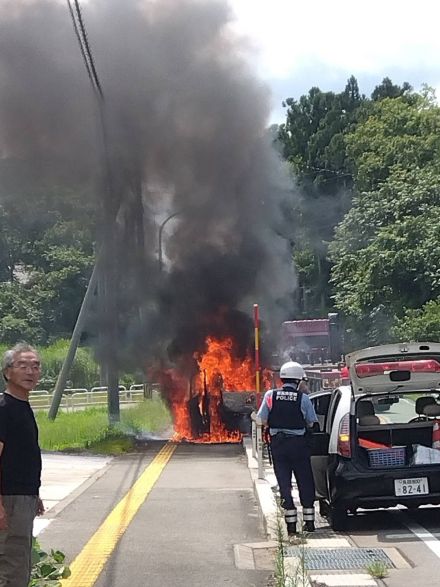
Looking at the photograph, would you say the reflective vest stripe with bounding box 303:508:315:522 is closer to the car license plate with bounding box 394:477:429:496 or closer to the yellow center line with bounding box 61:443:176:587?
the car license plate with bounding box 394:477:429:496

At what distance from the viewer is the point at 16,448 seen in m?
5.07

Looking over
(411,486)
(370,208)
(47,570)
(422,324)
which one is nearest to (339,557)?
(411,486)

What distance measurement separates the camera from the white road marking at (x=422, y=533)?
794cm

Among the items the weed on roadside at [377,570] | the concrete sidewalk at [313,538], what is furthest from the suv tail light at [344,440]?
the weed on roadside at [377,570]

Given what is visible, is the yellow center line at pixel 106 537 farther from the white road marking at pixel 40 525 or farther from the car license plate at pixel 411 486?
the car license plate at pixel 411 486

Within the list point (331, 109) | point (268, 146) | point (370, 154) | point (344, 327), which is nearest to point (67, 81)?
point (268, 146)

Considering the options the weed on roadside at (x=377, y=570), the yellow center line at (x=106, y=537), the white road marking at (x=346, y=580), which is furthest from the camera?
the yellow center line at (x=106, y=537)

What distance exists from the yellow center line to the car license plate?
98.6 inches

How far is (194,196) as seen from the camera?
84.8ft

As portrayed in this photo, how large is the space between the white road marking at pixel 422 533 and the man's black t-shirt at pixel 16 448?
3.72 meters

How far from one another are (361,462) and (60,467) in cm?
823

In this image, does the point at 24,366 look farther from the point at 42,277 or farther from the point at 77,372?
the point at 42,277

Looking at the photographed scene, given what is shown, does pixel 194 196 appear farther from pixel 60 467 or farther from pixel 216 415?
pixel 60 467

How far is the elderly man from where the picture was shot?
16.5ft
